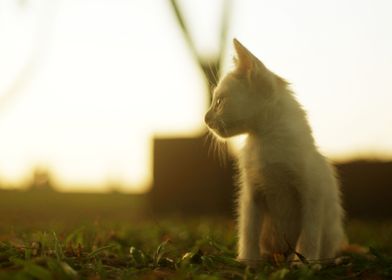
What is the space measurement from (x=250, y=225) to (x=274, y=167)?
42 centimetres

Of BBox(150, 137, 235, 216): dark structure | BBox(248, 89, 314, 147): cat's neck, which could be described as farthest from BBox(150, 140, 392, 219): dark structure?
BBox(248, 89, 314, 147): cat's neck

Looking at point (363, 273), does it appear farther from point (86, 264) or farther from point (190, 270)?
point (86, 264)

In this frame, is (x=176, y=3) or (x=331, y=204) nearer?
(x=331, y=204)

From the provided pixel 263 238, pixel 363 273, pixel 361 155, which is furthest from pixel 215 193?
pixel 363 273

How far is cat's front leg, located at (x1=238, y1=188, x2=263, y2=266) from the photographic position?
3.35 metres

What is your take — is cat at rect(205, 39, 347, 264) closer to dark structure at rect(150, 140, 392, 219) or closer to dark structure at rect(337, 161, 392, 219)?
dark structure at rect(150, 140, 392, 219)

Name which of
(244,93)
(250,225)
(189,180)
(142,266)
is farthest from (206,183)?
(142,266)

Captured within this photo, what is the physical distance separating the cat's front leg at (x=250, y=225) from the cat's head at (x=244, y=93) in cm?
42

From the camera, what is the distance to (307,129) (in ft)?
11.1

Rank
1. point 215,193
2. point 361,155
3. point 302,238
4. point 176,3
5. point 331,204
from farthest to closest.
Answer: point 361,155
point 215,193
point 176,3
point 331,204
point 302,238

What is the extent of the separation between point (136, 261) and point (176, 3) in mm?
6324

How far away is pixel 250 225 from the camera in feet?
11.1

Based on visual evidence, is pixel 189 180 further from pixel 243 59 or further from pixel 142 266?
pixel 142 266

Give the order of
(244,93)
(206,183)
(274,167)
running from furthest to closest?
(206,183)
(244,93)
(274,167)
